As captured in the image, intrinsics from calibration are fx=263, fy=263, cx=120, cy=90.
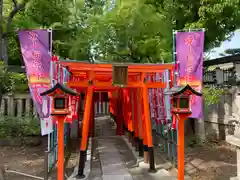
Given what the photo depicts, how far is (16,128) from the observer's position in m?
11.3

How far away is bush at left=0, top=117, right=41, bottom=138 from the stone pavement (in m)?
2.76

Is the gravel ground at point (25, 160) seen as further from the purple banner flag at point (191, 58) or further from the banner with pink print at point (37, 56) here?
the purple banner flag at point (191, 58)

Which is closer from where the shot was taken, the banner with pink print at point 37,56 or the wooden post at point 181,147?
the wooden post at point 181,147

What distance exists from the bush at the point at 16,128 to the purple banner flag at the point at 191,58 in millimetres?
6805

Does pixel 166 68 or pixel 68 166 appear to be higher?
pixel 166 68

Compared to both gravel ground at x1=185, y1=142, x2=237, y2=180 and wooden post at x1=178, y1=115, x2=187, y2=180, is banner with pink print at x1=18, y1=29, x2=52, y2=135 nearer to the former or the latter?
wooden post at x1=178, y1=115, x2=187, y2=180

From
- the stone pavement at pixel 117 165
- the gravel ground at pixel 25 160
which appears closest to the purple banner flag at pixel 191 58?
the stone pavement at pixel 117 165

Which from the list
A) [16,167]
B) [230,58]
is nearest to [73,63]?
[16,167]

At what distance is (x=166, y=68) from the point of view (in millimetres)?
7977

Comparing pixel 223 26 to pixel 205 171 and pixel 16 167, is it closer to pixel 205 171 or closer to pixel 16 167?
pixel 205 171

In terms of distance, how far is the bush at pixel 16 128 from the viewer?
11.3 meters

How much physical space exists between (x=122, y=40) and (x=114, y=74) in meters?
6.14

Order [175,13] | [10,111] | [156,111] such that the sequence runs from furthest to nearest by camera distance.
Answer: [10,111]
[175,13]
[156,111]

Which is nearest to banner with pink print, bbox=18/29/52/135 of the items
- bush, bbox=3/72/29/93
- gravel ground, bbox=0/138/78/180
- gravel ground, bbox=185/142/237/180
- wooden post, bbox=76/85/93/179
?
wooden post, bbox=76/85/93/179
